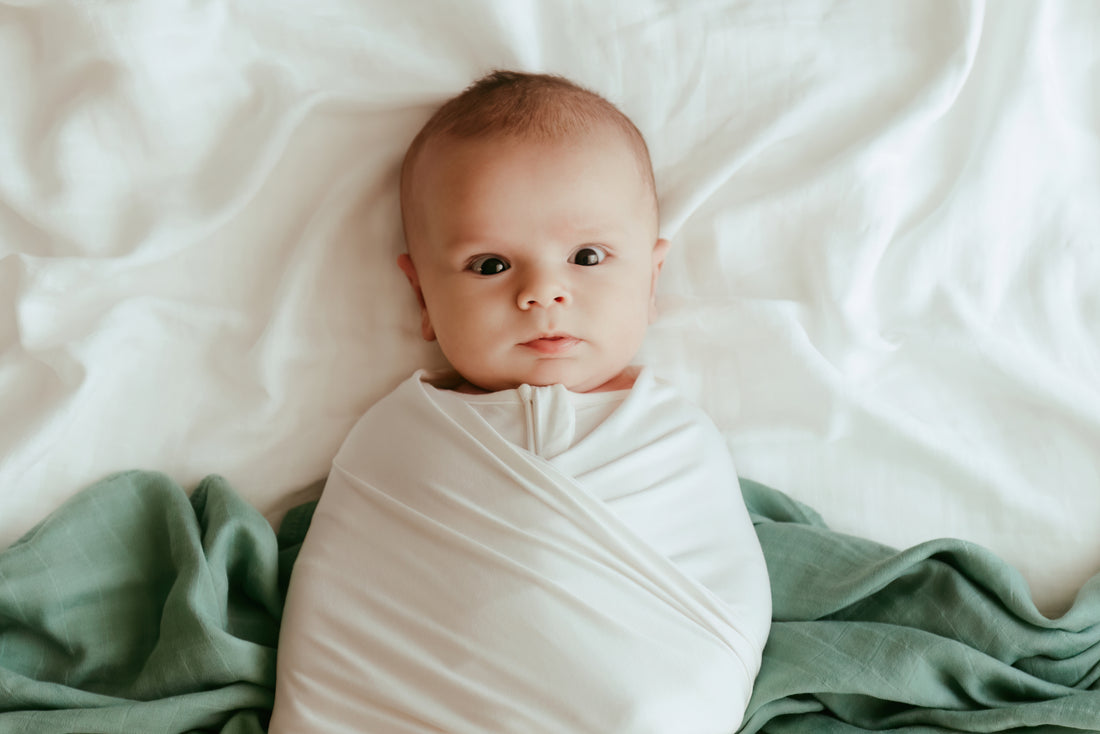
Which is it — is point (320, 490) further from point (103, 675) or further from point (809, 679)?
point (809, 679)

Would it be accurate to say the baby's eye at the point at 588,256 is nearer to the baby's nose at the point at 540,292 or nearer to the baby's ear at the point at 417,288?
the baby's nose at the point at 540,292

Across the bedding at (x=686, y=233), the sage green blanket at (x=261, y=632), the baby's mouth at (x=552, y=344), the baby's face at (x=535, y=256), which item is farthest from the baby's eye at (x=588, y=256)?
the sage green blanket at (x=261, y=632)

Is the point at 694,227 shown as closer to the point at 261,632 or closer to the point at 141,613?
the point at 261,632

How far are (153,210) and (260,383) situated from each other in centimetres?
30

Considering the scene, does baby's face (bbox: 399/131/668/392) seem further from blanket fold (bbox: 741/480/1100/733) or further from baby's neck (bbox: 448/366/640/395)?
blanket fold (bbox: 741/480/1100/733)

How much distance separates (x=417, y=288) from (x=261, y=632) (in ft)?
1.76

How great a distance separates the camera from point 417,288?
1.46 meters

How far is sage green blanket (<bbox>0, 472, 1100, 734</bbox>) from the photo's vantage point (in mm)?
1197

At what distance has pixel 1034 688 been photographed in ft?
4.02

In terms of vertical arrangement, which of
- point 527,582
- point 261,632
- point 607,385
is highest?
point 607,385

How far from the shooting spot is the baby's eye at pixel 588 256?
1.32 metres

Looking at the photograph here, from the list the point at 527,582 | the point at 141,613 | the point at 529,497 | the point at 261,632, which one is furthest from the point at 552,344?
the point at 141,613

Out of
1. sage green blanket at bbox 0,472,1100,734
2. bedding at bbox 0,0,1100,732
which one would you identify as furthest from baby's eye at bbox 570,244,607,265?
sage green blanket at bbox 0,472,1100,734

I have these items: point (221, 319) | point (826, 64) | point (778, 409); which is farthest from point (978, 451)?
point (221, 319)
